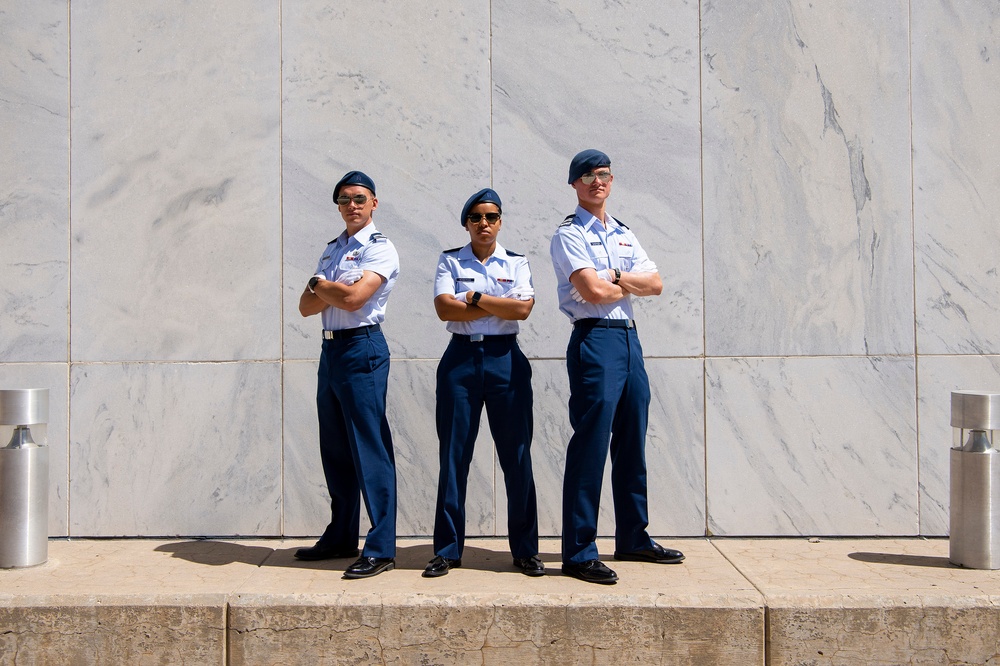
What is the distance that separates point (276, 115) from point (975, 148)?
15.8 feet

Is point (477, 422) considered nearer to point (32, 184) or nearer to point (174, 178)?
point (174, 178)

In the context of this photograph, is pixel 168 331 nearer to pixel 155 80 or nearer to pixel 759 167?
pixel 155 80

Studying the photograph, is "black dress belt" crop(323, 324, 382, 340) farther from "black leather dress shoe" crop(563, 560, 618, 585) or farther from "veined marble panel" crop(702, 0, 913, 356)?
"veined marble panel" crop(702, 0, 913, 356)

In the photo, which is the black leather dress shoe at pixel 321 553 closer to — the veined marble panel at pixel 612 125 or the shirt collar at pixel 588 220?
the veined marble panel at pixel 612 125

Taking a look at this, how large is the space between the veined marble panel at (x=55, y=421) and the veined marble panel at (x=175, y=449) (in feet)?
0.18

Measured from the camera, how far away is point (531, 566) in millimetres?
4809

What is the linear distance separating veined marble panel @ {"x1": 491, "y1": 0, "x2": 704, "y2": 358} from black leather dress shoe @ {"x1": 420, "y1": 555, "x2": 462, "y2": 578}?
67.0 inches

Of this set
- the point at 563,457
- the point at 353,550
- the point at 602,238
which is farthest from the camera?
the point at 563,457

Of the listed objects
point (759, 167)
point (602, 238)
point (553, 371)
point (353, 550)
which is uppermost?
point (759, 167)

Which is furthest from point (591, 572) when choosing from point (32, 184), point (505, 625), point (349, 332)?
point (32, 184)

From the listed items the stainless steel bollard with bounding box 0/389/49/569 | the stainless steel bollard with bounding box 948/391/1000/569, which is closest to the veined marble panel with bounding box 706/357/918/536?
the stainless steel bollard with bounding box 948/391/1000/569

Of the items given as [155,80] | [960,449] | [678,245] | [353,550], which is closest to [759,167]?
[678,245]

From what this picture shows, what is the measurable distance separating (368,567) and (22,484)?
83.2 inches

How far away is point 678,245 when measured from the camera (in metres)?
5.97
